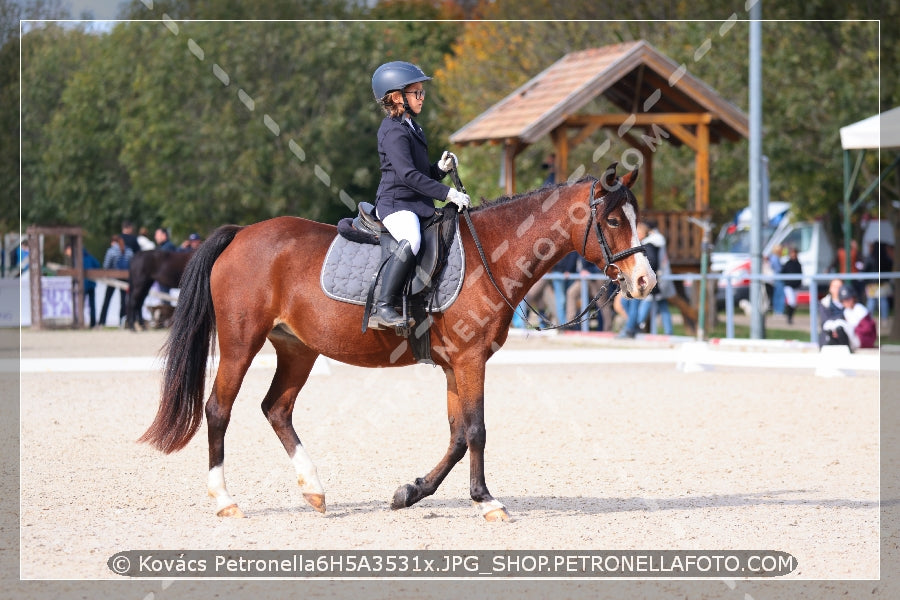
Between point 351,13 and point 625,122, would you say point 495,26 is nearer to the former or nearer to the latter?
point 351,13

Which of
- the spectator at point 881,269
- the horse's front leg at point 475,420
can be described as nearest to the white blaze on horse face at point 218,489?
the horse's front leg at point 475,420

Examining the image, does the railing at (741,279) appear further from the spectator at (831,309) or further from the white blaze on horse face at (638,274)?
the white blaze on horse face at (638,274)

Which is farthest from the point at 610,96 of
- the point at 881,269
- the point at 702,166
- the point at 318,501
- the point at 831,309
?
the point at 318,501

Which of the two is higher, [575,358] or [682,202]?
[682,202]

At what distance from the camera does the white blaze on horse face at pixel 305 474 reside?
713 centimetres

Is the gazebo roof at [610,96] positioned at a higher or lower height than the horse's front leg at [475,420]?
higher

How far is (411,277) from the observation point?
23.4 ft

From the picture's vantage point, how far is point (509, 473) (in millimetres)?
8586

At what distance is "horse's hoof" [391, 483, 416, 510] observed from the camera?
23.5 feet

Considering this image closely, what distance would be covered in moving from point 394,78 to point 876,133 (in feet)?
38.4

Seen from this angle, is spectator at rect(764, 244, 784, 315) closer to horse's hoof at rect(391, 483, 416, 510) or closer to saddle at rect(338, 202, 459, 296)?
saddle at rect(338, 202, 459, 296)

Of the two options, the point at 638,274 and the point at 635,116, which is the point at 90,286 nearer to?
the point at 635,116
